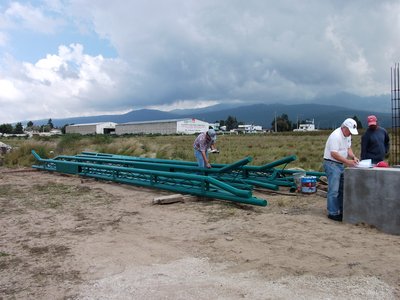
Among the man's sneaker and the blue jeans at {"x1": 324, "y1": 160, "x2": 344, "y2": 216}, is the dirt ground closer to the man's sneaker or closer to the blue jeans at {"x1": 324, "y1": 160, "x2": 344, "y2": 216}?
the man's sneaker

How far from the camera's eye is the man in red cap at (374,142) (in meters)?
8.12

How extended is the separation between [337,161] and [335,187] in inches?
16.2

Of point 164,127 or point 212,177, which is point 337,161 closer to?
point 212,177

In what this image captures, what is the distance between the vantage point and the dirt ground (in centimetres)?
415

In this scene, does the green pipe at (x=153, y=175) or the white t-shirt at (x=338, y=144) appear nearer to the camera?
the white t-shirt at (x=338, y=144)

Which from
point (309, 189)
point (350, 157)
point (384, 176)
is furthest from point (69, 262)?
point (309, 189)

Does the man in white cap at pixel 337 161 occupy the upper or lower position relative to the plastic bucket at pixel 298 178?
upper

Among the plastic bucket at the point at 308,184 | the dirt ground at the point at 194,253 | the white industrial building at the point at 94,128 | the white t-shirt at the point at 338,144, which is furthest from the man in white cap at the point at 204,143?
the white industrial building at the point at 94,128

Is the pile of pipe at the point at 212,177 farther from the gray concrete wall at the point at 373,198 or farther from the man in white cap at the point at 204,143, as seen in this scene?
the gray concrete wall at the point at 373,198

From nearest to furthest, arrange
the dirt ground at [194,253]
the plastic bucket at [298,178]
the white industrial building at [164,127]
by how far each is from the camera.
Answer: the dirt ground at [194,253]
the plastic bucket at [298,178]
the white industrial building at [164,127]

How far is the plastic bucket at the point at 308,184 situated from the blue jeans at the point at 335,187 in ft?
7.29

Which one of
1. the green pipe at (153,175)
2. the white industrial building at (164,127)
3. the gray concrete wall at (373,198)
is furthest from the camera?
the white industrial building at (164,127)

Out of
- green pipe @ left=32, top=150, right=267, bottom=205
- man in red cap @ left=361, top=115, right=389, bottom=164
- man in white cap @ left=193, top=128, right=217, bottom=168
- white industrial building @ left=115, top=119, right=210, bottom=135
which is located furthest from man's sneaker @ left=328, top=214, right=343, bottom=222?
white industrial building @ left=115, top=119, right=210, bottom=135

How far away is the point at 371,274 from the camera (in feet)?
14.3
